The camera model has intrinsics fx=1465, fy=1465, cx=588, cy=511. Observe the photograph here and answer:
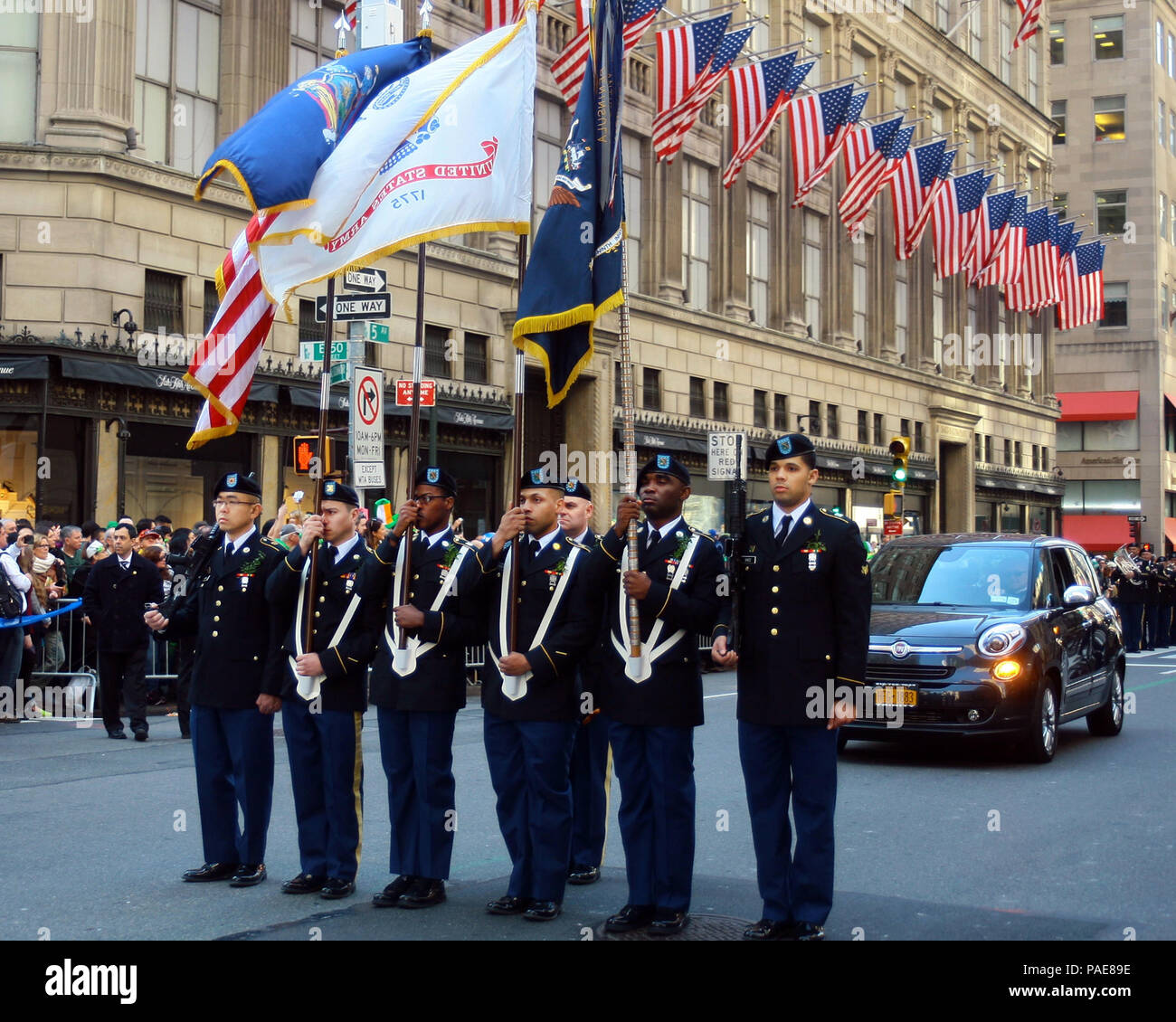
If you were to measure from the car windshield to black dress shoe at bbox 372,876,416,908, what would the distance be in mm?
6830

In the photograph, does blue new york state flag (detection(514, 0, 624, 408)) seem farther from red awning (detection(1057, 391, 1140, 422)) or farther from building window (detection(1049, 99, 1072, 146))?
building window (detection(1049, 99, 1072, 146))

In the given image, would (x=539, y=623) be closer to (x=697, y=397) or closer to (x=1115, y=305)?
(x=697, y=397)

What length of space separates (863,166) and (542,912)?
2796 centimetres

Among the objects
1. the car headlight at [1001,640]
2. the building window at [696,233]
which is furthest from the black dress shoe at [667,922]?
the building window at [696,233]

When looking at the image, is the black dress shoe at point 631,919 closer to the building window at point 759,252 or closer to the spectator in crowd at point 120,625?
the spectator in crowd at point 120,625

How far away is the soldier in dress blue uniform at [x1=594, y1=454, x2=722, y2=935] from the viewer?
673 cm

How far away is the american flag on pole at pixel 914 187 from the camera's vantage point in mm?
34438

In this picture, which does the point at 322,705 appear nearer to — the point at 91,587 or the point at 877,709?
the point at 877,709

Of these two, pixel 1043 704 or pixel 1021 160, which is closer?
pixel 1043 704

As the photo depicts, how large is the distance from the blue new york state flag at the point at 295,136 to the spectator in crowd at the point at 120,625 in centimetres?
614

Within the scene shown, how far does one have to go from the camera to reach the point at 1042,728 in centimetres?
1220

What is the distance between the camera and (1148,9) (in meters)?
70.9

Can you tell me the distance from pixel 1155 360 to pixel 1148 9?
55.9 feet
